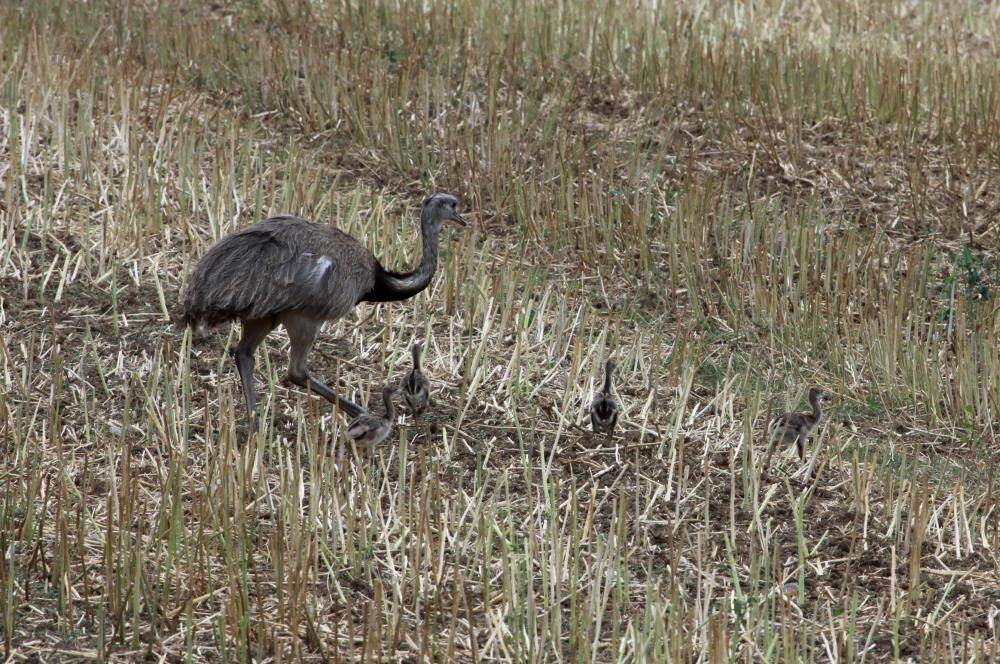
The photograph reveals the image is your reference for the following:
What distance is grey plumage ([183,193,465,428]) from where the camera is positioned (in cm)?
643

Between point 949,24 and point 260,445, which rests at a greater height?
point 949,24

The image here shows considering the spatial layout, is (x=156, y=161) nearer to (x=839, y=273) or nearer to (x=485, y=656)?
(x=839, y=273)

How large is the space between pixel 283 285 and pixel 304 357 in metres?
0.52

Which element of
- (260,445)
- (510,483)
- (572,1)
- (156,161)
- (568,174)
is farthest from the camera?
(572,1)

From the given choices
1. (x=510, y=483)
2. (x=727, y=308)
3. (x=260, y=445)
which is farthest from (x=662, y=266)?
(x=260, y=445)

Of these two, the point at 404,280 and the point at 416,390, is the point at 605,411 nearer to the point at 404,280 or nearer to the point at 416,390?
the point at 416,390

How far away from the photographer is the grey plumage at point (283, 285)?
21.1 ft

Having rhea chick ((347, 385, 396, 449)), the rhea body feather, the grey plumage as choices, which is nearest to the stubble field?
rhea chick ((347, 385, 396, 449))

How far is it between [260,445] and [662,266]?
4396 millimetres

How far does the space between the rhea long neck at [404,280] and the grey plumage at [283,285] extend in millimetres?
26

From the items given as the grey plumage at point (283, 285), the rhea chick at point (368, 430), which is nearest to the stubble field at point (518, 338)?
the rhea chick at point (368, 430)

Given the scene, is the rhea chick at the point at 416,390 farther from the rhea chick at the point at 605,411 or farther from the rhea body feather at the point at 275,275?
the rhea chick at the point at 605,411

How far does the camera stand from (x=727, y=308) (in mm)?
8680

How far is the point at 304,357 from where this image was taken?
6887 mm
